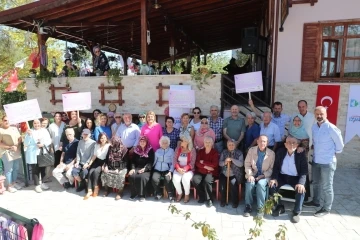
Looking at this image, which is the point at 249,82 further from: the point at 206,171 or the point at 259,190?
the point at 259,190

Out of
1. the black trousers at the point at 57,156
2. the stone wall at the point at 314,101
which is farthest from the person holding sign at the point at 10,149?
the stone wall at the point at 314,101

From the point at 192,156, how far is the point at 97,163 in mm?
1787

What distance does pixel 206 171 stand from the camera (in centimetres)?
444

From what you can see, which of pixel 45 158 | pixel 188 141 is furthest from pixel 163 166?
pixel 45 158

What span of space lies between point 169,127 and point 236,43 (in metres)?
11.9

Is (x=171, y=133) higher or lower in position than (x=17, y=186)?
higher

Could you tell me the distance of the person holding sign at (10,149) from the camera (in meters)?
5.00

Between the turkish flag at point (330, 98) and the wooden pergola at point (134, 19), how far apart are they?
2944 mm

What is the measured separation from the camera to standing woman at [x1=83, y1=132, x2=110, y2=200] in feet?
15.7

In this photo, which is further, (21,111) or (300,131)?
(21,111)

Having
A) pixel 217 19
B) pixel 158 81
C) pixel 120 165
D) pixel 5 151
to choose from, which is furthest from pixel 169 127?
pixel 217 19

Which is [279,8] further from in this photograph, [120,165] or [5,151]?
[5,151]

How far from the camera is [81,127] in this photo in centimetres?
558

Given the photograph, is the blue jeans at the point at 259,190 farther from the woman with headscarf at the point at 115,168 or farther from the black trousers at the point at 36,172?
the black trousers at the point at 36,172
